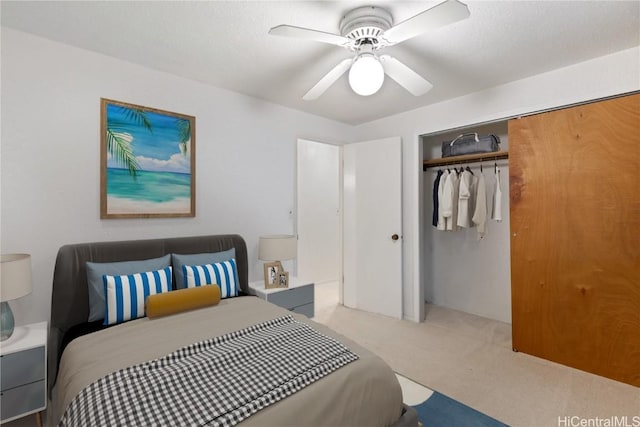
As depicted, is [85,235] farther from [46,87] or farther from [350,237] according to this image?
[350,237]

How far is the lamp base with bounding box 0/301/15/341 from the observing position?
1672 millimetres

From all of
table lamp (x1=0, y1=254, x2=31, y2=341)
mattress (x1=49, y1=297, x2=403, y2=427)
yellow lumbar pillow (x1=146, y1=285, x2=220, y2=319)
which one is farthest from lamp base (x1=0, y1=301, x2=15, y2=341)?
yellow lumbar pillow (x1=146, y1=285, x2=220, y2=319)

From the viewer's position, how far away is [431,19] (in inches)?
54.7

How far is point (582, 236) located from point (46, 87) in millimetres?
4053

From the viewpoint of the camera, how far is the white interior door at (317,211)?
4.80 meters

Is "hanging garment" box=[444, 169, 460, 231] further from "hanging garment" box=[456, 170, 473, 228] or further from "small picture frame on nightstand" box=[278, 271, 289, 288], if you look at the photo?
"small picture frame on nightstand" box=[278, 271, 289, 288]

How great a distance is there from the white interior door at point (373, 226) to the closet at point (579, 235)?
115cm

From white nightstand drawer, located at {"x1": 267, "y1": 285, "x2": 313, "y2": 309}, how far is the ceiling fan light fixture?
1840 millimetres

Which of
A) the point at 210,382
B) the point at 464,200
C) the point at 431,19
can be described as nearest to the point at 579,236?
the point at 464,200

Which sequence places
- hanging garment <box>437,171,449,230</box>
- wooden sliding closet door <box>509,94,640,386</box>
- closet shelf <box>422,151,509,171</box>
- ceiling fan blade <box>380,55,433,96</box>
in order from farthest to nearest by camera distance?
hanging garment <box>437,171,449,230</box> < closet shelf <box>422,151,509,171</box> < wooden sliding closet door <box>509,94,640,386</box> < ceiling fan blade <box>380,55,433,96</box>

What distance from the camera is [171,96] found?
262cm

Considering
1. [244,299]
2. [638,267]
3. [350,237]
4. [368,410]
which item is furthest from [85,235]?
[638,267]

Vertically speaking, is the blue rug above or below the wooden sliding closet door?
below

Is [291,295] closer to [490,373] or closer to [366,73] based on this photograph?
[490,373]
